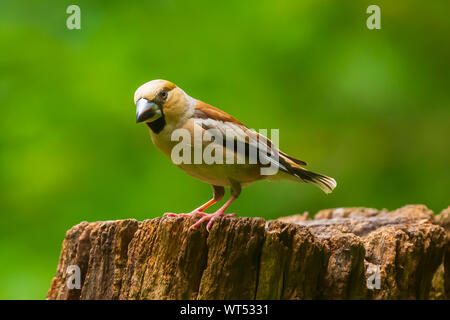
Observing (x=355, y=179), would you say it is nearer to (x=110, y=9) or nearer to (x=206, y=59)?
(x=206, y=59)

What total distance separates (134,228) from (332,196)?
540 cm

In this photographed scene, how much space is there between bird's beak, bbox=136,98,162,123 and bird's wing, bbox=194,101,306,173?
1.29ft

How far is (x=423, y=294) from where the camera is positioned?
201 inches

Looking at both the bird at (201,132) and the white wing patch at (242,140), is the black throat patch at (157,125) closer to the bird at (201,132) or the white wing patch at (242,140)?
the bird at (201,132)

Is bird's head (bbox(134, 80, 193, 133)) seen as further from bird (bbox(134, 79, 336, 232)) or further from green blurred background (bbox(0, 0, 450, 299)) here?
green blurred background (bbox(0, 0, 450, 299))

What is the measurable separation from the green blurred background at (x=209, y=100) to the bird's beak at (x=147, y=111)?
3.92 meters

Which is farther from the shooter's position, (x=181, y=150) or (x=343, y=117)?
(x=343, y=117)

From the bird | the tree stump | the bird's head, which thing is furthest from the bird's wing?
the tree stump

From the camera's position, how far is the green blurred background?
28.8 feet

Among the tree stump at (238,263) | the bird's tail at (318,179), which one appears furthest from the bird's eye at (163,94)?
the bird's tail at (318,179)

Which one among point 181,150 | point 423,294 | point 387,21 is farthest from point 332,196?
point 181,150

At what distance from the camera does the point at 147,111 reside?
15.8ft

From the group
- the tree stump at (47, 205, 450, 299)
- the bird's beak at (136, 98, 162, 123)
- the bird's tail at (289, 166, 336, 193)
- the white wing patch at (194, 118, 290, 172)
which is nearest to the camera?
the tree stump at (47, 205, 450, 299)

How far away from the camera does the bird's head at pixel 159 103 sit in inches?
191
